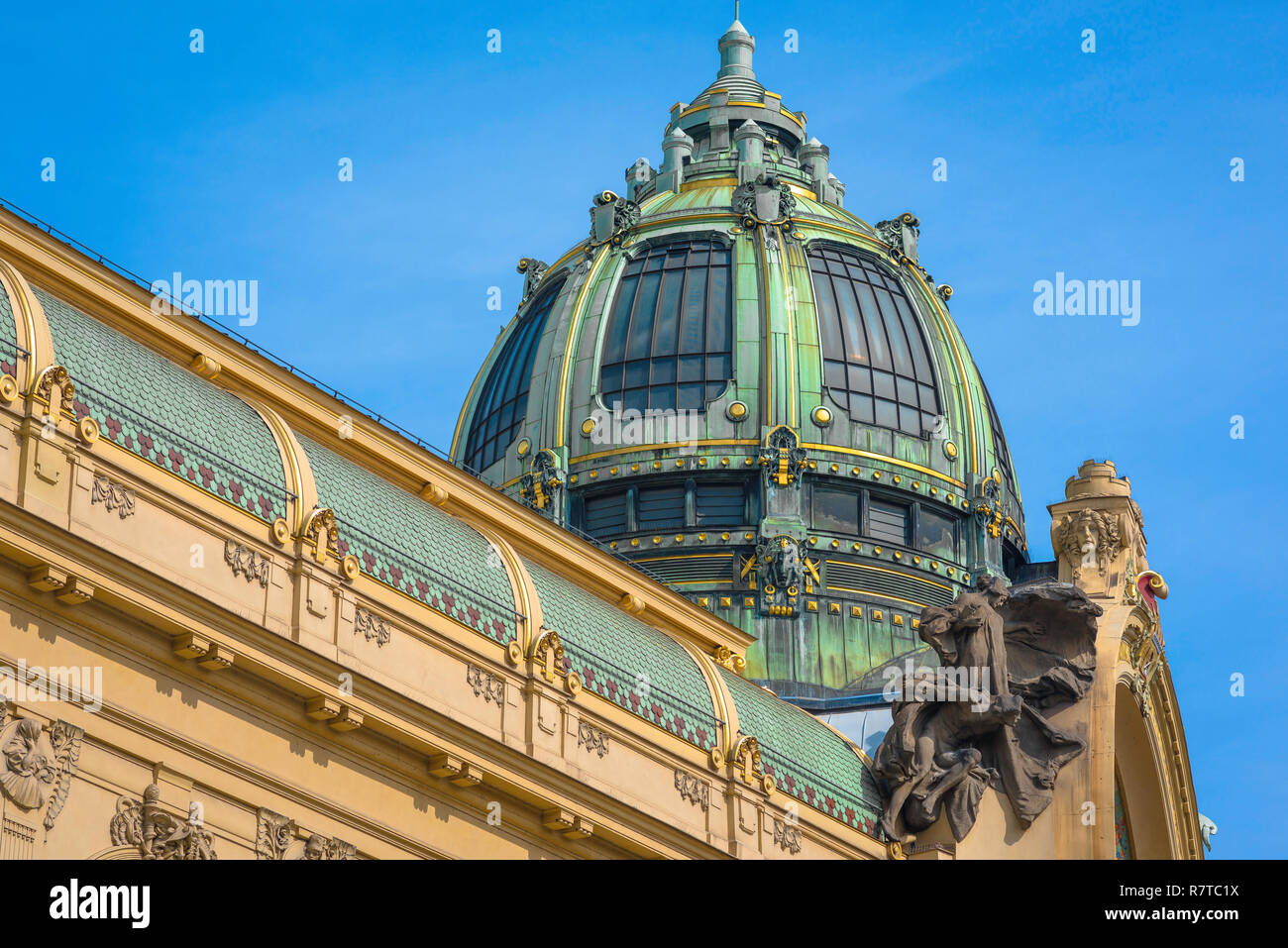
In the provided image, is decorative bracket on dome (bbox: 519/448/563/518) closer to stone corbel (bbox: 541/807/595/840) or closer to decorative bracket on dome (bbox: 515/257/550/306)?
decorative bracket on dome (bbox: 515/257/550/306)

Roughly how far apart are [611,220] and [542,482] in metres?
7.08

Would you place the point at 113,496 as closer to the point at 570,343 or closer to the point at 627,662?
the point at 627,662

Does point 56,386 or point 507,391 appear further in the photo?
point 507,391

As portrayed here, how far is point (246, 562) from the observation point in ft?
108

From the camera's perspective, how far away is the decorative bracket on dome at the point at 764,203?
6103 centimetres

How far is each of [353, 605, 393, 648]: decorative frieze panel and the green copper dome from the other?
62.1 feet

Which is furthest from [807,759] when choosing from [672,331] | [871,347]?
[871,347]

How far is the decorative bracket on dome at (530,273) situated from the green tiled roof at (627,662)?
76.6 feet

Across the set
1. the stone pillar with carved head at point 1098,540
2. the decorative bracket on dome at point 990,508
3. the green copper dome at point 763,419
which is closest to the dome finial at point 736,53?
the green copper dome at point 763,419

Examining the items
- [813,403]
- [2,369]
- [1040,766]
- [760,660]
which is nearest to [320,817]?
[2,369]

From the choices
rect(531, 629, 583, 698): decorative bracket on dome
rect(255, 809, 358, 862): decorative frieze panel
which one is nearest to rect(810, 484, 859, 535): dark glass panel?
rect(531, 629, 583, 698): decorative bracket on dome

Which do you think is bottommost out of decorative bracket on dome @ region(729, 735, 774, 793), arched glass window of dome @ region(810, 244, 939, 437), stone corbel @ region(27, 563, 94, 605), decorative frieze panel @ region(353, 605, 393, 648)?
stone corbel @ region(27, 563, 94, 605)

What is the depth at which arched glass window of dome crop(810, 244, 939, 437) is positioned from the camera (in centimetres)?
5872

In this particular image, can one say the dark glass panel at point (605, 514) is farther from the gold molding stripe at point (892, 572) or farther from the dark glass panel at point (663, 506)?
the gold molding stripe at point (892, 572)
